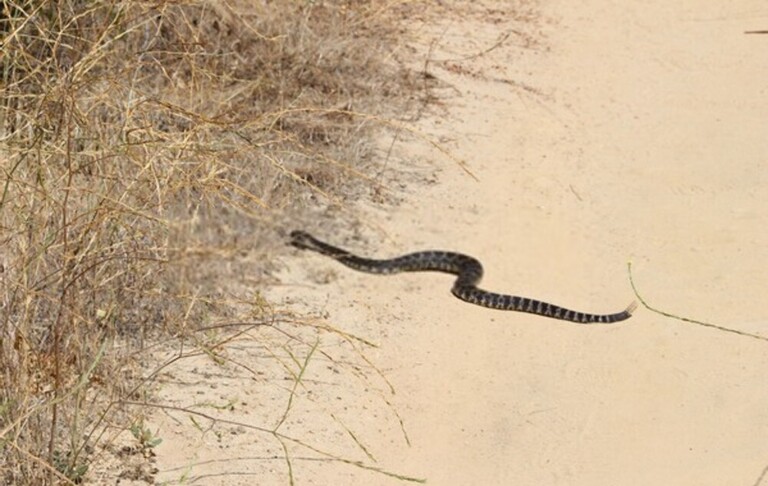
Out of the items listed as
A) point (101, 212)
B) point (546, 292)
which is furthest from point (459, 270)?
point (101, 212)

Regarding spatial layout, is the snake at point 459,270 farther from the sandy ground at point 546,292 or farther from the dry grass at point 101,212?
the dry grass at point 101,212

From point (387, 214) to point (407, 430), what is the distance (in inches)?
98.0

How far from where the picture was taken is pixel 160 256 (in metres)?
6.33

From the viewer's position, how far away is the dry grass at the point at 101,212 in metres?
5.30

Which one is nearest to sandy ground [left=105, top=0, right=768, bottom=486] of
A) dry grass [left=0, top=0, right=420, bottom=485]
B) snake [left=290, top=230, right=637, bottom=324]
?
snake [left=290, top=230, right=637, bottom=324]

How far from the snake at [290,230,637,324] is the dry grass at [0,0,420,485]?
34cm

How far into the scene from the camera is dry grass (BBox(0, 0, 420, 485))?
5305 mm

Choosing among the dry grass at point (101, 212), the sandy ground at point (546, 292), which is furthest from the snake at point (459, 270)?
the dry grass at point (101, 212)

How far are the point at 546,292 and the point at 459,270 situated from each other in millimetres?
525

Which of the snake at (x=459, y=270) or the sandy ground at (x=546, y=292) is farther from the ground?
the sandy ground at (x=546, y=292)

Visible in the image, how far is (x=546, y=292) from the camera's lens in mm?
8250

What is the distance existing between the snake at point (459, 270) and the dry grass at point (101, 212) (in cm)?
34

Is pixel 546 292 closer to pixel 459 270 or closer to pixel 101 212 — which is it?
pixel 459 270

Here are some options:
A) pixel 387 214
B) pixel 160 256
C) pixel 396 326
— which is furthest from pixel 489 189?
pixel 160 256
